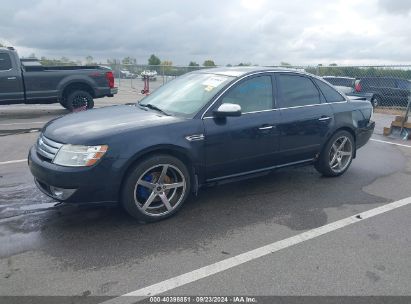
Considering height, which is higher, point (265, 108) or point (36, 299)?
point (265, 108)

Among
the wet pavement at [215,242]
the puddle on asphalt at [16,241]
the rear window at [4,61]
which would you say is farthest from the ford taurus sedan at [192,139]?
the rear window at [4,61]

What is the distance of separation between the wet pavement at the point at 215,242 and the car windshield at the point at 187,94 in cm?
116

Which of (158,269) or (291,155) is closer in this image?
(158,269)

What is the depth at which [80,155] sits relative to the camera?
353 cm

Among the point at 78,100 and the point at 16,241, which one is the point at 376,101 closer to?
the point at 78,100

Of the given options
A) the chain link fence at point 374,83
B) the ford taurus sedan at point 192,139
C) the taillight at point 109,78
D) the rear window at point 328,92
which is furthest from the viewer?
the chain link fence at point 374,83

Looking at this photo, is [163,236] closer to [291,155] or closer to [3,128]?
[291,155]

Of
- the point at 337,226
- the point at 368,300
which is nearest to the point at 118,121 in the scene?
the point at 337,226

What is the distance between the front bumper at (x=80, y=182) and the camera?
3.49 m

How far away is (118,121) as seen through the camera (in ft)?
13.1

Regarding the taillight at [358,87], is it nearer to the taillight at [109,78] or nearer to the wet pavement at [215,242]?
the taillight at [109,78]

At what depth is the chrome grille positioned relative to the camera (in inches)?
144

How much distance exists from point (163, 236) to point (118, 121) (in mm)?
1312

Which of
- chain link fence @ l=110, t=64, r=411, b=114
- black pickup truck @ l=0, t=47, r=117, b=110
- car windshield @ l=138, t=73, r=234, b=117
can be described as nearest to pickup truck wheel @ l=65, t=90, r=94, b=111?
black pickup truck @ l=0, t=47, r=117, b=110
